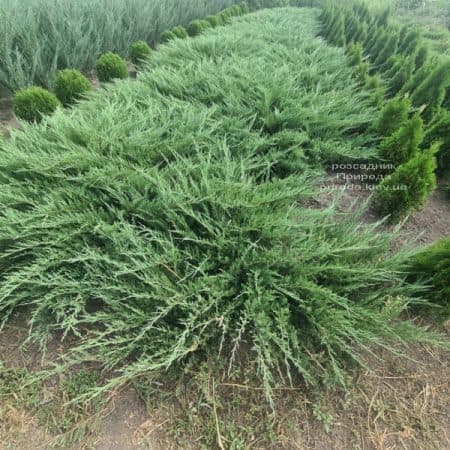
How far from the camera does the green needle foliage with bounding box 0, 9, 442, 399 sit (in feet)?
5.36

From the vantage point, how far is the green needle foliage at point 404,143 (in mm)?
2709

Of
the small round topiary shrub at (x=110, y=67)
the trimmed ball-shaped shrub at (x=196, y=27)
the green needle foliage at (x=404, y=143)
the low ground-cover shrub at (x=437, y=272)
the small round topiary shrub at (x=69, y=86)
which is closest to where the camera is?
the low ground-cover shrub at (x=437, y=272)

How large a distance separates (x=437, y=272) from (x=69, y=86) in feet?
13.9

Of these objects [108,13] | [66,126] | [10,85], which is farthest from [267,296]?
[108,13]

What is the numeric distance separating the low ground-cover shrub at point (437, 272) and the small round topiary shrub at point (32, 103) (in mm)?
3729

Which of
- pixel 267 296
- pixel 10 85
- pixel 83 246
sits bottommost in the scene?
pixel 10 85

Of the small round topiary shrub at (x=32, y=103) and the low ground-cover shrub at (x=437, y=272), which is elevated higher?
the low ground-cover shrub at (x=437, y=272)

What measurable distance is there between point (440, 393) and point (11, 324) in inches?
91.5

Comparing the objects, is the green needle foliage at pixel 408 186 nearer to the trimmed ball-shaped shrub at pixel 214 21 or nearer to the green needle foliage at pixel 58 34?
the green needle foliage at pixel 58 34

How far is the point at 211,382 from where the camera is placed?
5.29 ft

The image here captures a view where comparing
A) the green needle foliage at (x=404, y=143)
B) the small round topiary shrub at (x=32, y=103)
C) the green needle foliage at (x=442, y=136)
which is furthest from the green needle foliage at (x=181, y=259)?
the small round topiary shrub at (x=32, y=103)

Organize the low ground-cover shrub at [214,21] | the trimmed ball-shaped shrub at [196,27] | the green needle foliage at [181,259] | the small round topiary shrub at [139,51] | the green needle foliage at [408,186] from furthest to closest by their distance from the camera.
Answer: the low ground-cover shrub at [214,21], the trimmed ball-shaped shrub at [196,27], the small round topiary shrub at [139,51], the green needle foliage at [408,186], the green needle foliage at [181,259]

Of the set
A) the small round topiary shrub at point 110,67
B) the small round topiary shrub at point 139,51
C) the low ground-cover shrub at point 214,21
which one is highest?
the small round topiary shrub at point 110,67

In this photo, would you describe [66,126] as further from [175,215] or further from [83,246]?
[175,215]
